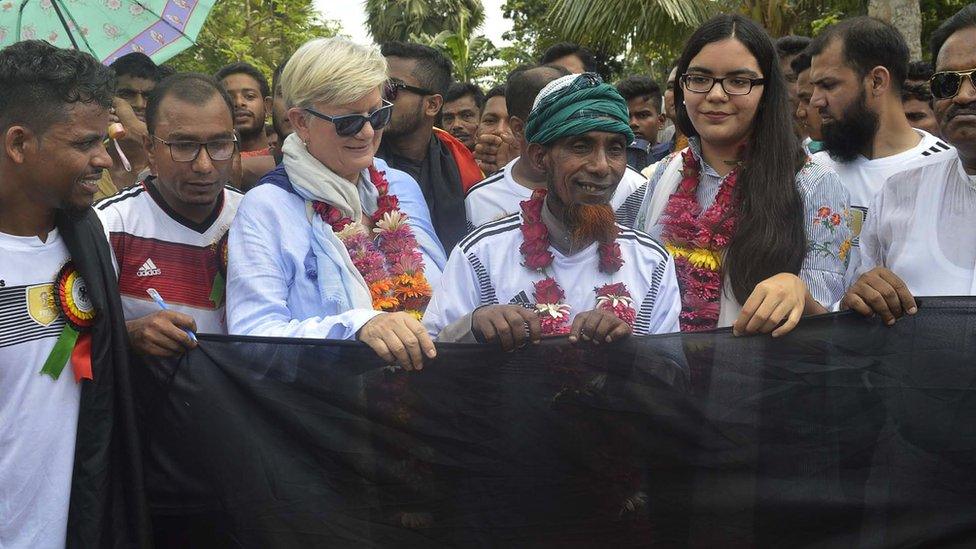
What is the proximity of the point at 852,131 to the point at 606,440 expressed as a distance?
2.28m

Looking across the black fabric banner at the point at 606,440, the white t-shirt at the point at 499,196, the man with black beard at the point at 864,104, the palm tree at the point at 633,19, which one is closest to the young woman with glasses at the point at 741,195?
the black fabric banner at the point at 606,440

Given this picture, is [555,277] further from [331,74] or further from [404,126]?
[404,126]

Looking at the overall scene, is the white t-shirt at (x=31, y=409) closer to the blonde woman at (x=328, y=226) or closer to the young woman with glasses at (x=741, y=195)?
the blonde woman at (x=328, y=226)

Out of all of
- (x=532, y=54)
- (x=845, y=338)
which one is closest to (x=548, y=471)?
(x=845, y=338)

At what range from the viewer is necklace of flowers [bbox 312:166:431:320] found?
341 centimetres

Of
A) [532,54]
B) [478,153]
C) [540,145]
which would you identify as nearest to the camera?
[540,145]

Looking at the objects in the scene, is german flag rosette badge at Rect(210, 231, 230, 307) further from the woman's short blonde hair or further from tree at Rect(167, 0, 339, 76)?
tree at Rect(167, 0, 339, 76)

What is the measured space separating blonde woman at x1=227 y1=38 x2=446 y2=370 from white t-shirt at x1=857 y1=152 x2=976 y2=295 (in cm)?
156

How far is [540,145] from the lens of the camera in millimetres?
3252

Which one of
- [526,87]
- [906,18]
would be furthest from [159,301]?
[906,18]

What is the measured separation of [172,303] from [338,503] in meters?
0.95

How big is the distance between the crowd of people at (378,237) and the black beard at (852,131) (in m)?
0.54

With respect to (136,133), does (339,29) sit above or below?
above

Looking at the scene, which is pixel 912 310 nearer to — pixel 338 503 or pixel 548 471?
pixel 548 471
